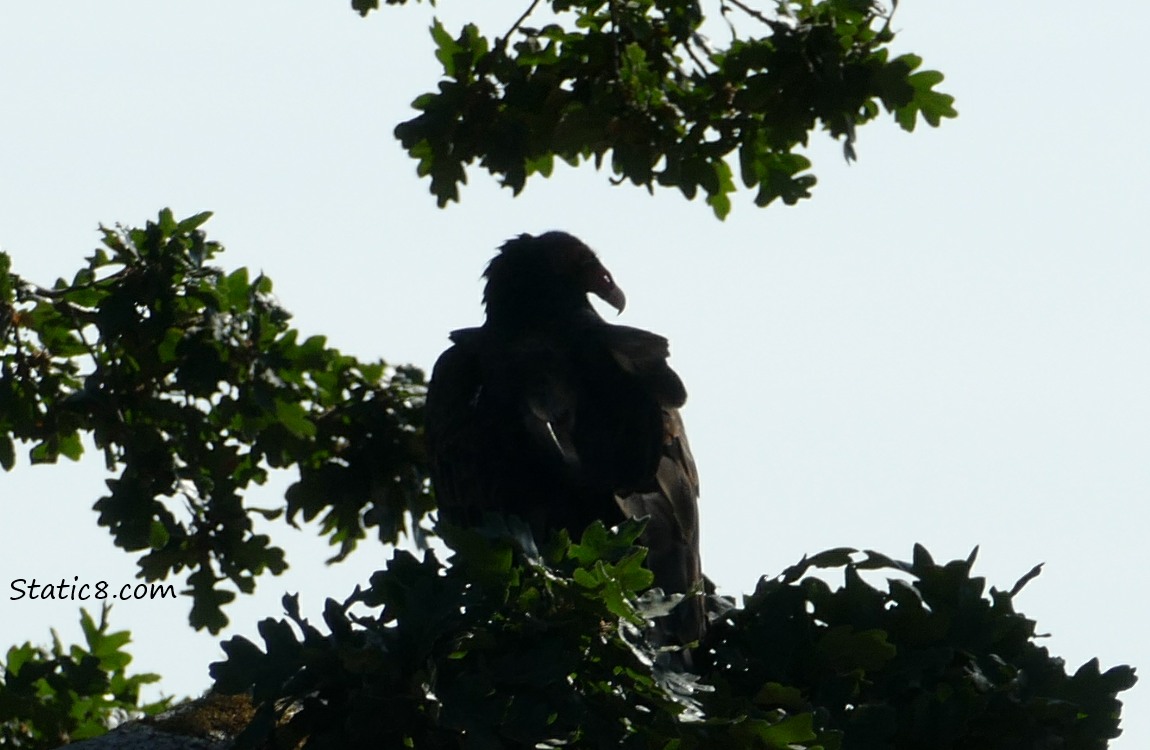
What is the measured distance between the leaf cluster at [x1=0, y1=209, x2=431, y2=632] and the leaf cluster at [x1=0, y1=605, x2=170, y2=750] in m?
0.41

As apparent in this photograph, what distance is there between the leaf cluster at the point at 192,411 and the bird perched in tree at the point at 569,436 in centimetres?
40

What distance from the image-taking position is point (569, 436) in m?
5.34

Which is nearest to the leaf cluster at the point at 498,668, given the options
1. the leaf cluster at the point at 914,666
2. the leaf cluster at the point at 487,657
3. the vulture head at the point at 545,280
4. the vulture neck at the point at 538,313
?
the leaf cluster at the point at 487,657

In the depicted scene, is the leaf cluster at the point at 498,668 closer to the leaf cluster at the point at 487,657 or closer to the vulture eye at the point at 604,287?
the leaf cluster at the point at 487,657

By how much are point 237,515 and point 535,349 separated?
3.95 ft

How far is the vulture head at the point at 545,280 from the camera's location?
6.47 metres

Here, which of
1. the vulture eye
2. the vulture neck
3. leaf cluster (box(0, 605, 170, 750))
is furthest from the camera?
the vulture eye

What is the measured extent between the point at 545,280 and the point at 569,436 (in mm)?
1356

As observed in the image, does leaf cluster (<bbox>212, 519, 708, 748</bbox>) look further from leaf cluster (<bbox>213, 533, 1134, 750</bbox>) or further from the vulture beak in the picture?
the vulture beak

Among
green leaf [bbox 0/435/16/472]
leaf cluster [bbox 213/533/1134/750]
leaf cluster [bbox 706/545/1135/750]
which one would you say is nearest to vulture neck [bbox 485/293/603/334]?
green leaf [bbox 0/435/16/472]

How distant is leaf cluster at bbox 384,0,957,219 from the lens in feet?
18.2

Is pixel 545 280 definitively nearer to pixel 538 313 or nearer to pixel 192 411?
pixel 538 313

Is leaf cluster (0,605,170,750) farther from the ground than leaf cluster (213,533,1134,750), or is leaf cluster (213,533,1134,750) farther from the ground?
leaf cluster (0,605,170,750)

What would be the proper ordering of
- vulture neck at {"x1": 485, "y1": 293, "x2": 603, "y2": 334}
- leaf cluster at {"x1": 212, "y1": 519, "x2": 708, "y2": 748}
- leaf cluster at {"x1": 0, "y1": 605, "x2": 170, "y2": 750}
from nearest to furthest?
1. leaf cluster at {"x1": 212, "y1": 519, "x2": 708, "y2": 748}
2. leaf cluster at {"x1": 0, "y1": 605, "x2": 170, "y2": 750}
3. vulture neck at {"x1": 485, "y1": 293, "x2": 603, "y2": 334}
